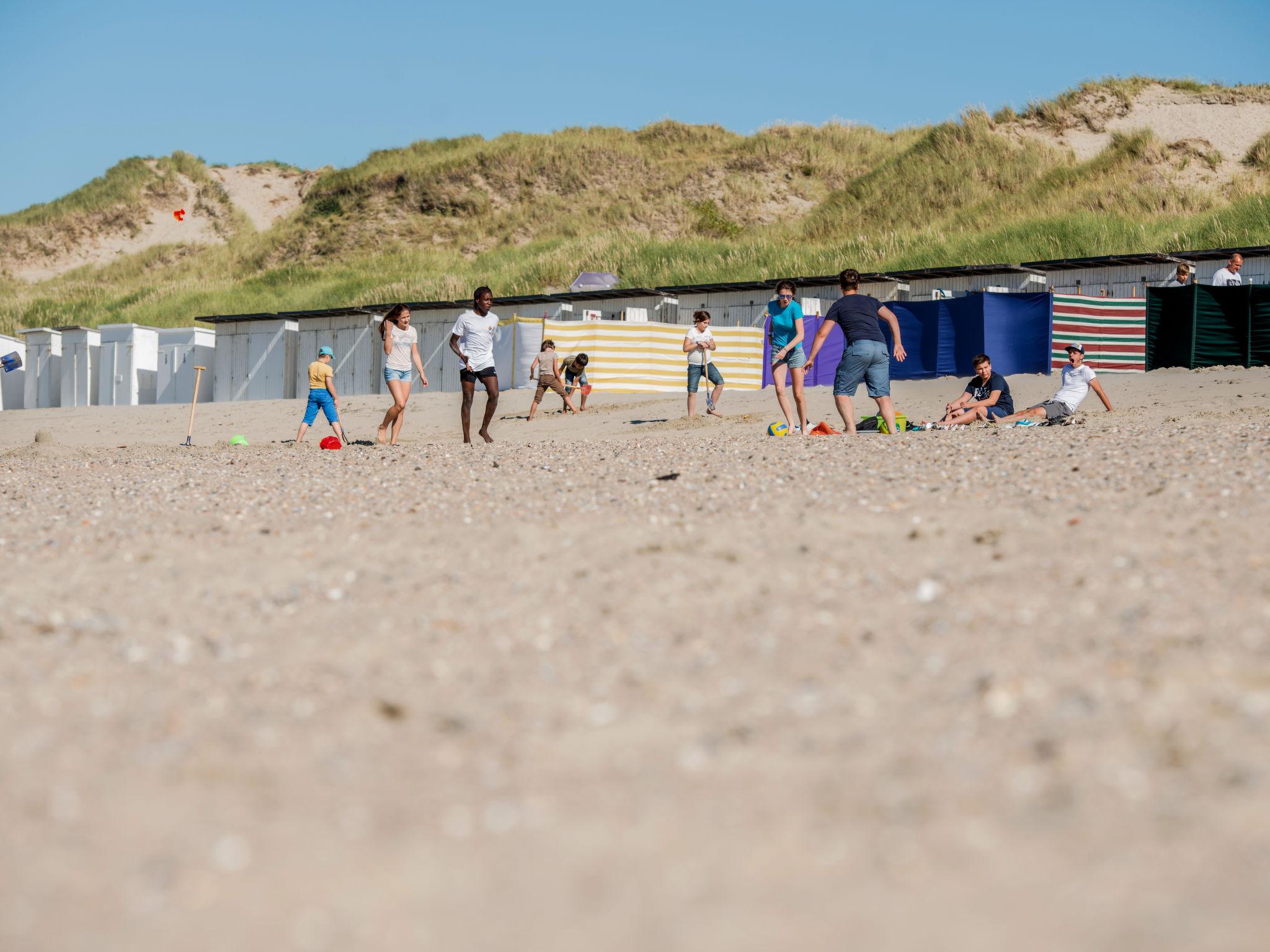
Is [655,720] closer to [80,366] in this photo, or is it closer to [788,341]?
[788,341]

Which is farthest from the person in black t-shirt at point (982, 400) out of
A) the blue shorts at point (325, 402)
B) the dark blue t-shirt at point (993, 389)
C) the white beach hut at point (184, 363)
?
the white beach hut at point (184, 363)

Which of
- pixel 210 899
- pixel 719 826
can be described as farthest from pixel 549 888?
pixel 210 899

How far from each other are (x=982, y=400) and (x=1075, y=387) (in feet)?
2.91

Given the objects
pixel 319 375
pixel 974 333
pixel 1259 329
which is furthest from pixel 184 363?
pixel 1259 329

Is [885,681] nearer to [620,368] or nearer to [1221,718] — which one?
[1221,718]

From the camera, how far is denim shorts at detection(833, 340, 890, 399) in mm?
9867

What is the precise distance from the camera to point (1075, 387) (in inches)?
462

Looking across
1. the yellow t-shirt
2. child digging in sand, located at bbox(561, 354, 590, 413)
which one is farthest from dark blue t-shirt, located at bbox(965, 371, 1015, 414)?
the yellow t-shirt

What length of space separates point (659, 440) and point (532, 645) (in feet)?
25.2

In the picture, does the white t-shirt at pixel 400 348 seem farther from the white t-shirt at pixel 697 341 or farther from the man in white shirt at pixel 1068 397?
the man in white shirt at pixel 1068 397

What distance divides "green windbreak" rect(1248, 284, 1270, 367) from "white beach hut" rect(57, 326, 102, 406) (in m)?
22.6

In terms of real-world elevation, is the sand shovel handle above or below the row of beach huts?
below

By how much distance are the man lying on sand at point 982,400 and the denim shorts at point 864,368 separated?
1.89m

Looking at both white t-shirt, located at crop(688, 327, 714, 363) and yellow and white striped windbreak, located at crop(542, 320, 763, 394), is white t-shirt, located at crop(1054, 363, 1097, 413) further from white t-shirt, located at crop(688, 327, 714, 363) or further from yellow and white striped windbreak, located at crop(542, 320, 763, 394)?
yellow and white striped windbreak, located at crop(542, 320, 763, 394)
